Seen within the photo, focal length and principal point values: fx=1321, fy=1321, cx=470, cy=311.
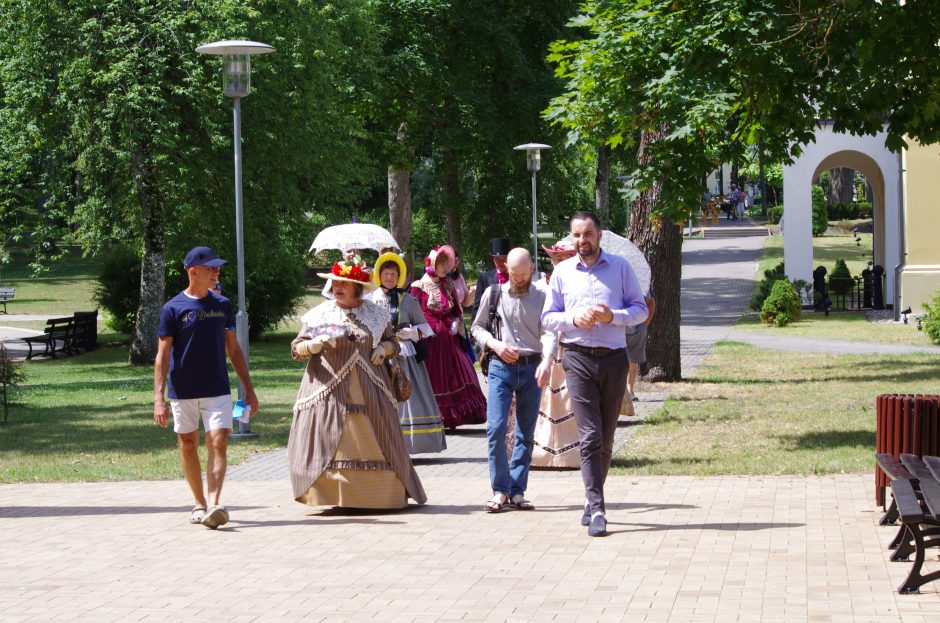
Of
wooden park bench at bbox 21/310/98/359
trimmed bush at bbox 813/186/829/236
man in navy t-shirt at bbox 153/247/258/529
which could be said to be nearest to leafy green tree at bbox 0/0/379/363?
wooden park bench at bbox 21/310/98/359

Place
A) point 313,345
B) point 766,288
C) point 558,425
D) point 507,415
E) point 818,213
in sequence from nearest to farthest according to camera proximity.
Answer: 1. point 313,345
2. point 507,415
3. point 558,425
4. point 766,288
5. point 818,213

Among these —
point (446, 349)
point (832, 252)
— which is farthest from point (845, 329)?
point (832, 252)

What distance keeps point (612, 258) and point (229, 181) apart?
20.3 m

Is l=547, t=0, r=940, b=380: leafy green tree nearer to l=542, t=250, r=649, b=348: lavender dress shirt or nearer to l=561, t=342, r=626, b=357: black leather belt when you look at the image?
l=542, t=250, r=649, b=348: lavender dress shirt

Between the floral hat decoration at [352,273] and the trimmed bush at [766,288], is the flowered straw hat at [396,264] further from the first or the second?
the trimmed bush at [766,288]

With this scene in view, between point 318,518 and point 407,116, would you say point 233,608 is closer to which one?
point 318,518

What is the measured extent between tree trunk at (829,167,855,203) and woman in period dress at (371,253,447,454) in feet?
212

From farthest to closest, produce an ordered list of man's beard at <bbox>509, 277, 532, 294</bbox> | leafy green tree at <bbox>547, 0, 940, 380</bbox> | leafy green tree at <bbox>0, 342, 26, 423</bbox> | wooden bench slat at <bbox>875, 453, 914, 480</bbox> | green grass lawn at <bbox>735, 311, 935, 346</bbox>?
green grass lawn at <bbox>735, 311, 935, 346</bbox> < leafy green tree at <bbox>0, 342, 26, 423</bbox> < leafy green tree at <bbox>547, 0, 940, 380</bbox> < man's beard at <bbox>509, 277, 532, 294</bbox> < wooden bench slat at <bbox>875, 453, 914, 480</bbox>

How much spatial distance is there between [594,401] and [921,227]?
2468 centimetres

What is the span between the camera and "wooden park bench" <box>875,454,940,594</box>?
6.23 m

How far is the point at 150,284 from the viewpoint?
27828 mm

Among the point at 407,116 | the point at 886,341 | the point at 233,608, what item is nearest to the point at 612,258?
the point at 233,608

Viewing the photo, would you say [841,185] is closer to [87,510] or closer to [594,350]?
[87,510]

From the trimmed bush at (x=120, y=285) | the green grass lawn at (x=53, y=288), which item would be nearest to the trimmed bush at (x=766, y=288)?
the trimmed bush at (x=120, y=285)
